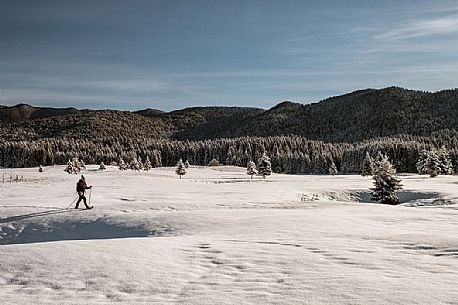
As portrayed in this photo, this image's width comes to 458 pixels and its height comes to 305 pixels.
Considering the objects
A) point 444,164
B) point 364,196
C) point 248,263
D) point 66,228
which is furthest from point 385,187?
point 444,164

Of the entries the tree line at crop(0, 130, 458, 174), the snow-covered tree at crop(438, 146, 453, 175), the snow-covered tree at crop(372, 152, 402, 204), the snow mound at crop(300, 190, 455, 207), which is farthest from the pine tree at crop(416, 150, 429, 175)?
the tree line at crop(0, 130, 458, 174)

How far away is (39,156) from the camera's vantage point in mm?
150875

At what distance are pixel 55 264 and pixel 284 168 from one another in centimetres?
12955

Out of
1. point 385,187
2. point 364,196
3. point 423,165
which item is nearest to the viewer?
point 385,187

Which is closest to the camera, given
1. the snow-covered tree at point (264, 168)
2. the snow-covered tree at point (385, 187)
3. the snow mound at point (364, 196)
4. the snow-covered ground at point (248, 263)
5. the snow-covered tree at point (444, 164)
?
the snow-covered ground at point (248, 263)

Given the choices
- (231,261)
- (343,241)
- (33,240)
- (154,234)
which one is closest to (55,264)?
(231,261)

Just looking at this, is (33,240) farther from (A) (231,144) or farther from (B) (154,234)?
(A) (231,144)

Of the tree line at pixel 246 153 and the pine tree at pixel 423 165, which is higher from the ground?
the tree line at pixel 246 153

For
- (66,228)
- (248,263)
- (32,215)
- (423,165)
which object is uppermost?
(423,165)

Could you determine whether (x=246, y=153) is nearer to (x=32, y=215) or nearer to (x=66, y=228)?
(x=32, y=215)

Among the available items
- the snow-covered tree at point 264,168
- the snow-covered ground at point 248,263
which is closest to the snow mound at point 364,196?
the snow-covered ground at point 248,263

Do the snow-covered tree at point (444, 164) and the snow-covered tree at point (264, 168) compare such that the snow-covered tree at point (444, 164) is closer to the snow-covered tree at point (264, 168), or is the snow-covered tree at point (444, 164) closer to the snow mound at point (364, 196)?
the snow-covered tree at point (264, 168)

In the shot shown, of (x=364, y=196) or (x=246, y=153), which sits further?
(x=246, y=153)

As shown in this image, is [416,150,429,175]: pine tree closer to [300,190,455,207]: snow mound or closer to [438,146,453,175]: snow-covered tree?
[438,146,453,175]: snow-covered tree
